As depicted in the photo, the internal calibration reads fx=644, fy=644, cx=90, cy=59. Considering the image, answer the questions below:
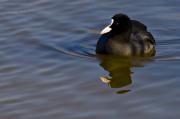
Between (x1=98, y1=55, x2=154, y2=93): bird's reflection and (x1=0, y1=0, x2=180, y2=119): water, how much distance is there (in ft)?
0.05

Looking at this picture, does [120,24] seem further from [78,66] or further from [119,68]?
[78,66]

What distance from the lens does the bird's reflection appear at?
32.8 feet

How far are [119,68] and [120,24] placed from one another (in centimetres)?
97

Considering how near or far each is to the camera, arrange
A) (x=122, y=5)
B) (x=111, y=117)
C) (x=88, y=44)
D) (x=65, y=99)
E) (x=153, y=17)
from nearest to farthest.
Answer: (x=111, y=117)
(x=65, y=99)
(x=88, y=44)
(x=153, y=17)
(x=122, y=5)

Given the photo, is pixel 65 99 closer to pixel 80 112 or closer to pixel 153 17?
pixel 80 112

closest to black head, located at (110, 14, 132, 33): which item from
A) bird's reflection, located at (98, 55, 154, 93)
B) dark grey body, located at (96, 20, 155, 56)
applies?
dark grey body, located at (96, 20, 155, 56)

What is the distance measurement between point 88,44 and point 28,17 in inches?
78.7

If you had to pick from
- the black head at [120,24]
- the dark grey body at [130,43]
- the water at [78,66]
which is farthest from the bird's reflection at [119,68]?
the black head at [120,24]

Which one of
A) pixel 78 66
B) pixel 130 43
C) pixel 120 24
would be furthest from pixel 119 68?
pixel 120 24

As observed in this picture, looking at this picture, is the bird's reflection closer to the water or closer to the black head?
the water

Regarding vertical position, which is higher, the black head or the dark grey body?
the black head

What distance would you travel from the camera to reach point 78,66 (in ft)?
34.8

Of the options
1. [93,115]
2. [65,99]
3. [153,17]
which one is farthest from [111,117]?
[153,17]

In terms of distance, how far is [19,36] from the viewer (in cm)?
1231
